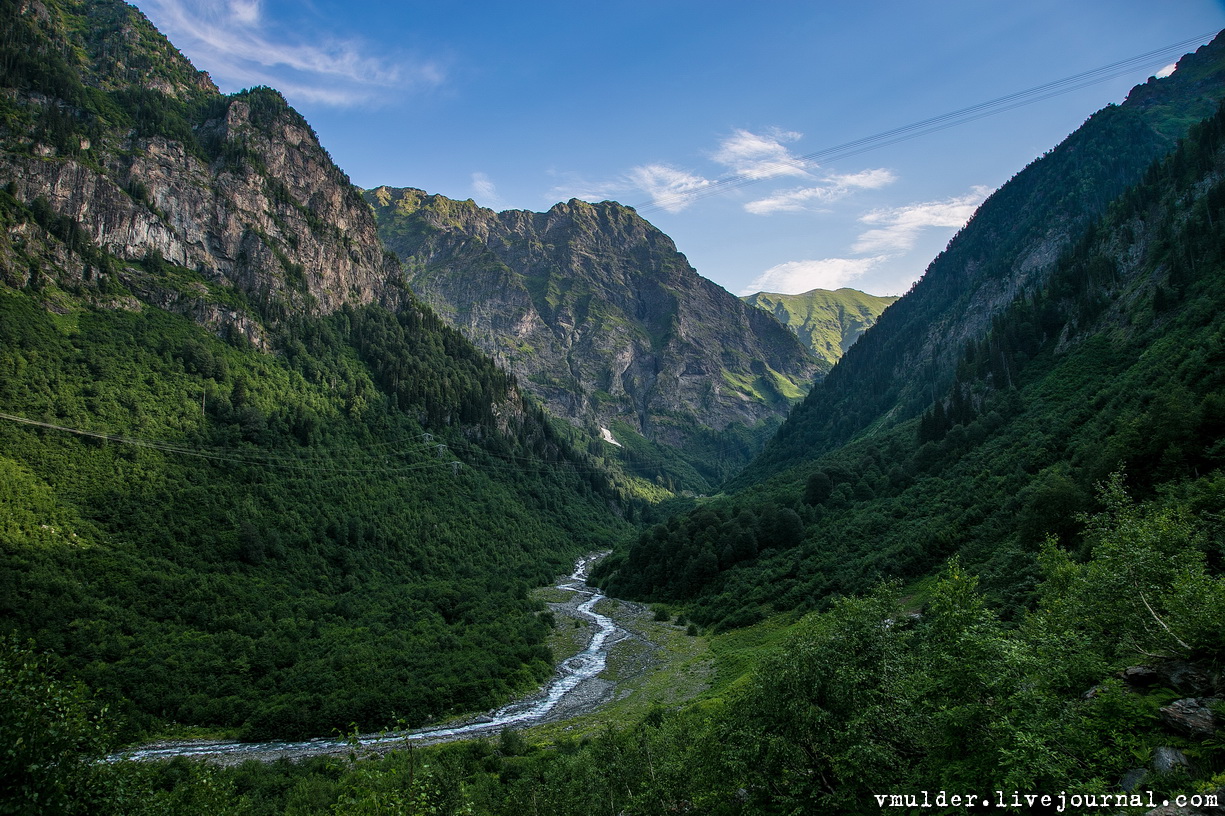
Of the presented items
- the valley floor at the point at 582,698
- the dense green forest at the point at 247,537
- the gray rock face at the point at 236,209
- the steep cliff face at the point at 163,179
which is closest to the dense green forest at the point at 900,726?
the valley floor at the point at 582,698

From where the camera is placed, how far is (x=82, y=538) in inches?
2655

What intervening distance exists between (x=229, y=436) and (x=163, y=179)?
8078 centimetres

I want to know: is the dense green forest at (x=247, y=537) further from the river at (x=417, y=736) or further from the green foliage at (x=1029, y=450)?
the green foliage at (x=1029, y=450)

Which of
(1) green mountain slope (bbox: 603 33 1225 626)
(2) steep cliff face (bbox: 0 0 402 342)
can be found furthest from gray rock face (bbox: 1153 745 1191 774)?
(2) steep cliff face (bbox: 0 0 402 342)

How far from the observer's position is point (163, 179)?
136500mm

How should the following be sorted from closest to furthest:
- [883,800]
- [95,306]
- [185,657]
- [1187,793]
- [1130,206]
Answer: [1187,793] < [883,800] < [185,657] < [95,306] < [1130,206]

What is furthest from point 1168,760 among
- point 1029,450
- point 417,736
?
point 1029,450

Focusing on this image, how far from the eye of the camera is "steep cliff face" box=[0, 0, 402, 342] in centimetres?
11225

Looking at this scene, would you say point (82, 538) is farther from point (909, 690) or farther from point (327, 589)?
point (909, 690)

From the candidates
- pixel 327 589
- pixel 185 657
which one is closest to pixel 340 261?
pixel 327 589

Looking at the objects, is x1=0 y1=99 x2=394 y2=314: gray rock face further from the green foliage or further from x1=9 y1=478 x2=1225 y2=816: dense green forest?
x1=9 y1=478 x2=1225 y2=816: dense green forest

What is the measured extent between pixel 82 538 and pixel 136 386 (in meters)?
35.6

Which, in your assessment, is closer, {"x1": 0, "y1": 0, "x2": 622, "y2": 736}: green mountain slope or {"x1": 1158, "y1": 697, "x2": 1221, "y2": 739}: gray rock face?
{"x1": 1158, "y1": 697, "x2": 1221, "y2": 739}: gray rock face

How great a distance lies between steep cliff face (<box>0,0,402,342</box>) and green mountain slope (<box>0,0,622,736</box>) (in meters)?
0.65
